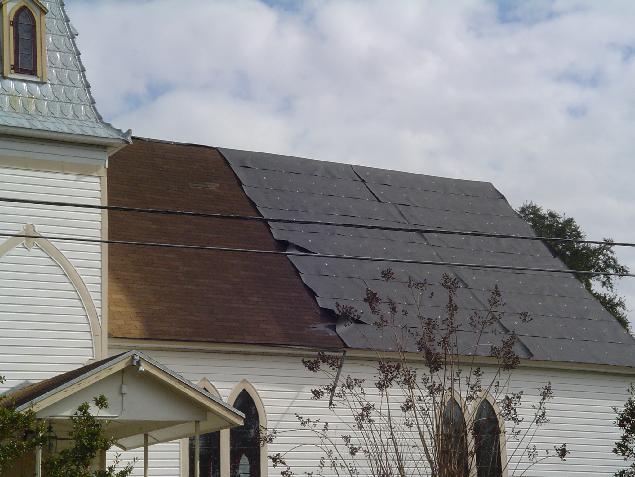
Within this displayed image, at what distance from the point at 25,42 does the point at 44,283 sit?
466 centimetres

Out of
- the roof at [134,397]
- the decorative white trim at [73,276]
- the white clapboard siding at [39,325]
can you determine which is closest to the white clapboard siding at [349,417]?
the decorative white trim at [73,276]

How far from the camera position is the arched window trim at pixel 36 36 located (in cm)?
2112

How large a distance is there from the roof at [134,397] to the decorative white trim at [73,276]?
304 cm

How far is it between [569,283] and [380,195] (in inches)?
218

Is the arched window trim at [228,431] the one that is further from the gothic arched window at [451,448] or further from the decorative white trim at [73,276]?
the gothic arched window at [451,448]

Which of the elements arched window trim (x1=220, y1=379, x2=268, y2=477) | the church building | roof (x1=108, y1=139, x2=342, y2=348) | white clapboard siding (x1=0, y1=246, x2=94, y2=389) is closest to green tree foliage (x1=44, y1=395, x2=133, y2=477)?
the church building

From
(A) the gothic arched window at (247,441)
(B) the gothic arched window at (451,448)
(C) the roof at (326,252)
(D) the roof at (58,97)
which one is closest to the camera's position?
(B) the gothic arched window at (451,448)

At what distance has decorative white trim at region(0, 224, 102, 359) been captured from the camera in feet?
66.6

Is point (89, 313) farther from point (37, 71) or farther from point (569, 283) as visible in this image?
point (569, 283)

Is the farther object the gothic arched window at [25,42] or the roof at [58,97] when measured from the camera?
the gothic arched window at [25,42]

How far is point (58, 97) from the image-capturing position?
69.7 ft

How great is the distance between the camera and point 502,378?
26.0m

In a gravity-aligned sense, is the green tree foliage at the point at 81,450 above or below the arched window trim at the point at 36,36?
below

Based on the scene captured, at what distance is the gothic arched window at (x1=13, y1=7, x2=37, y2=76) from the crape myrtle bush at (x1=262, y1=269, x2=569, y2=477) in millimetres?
7452
